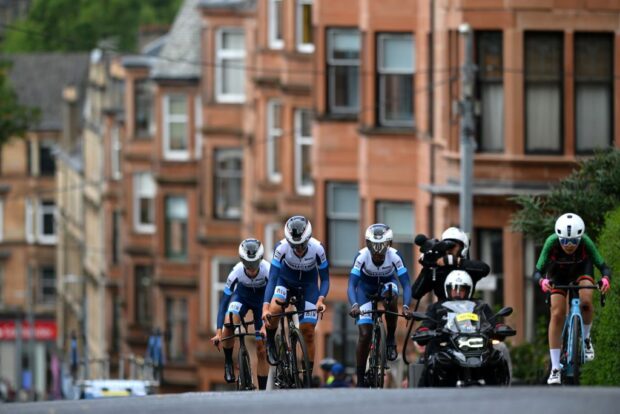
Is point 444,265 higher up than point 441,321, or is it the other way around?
point 444,265

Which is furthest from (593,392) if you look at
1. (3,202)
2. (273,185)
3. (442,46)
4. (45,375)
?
(3,202)

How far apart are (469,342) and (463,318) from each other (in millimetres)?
298

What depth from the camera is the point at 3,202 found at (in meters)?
113

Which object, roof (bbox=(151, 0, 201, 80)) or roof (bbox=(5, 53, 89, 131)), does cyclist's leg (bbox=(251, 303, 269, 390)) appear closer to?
roof (bbox=(151, 0, 201, 80))

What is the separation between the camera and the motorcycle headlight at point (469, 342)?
23.1 meters

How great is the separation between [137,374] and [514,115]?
20.4 m

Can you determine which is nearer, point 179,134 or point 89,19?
point 179,134

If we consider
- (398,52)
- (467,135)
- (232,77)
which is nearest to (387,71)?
(398,52)

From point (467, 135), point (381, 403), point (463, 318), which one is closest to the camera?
point (381, 403)

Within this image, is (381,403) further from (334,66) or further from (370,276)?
(334,66)

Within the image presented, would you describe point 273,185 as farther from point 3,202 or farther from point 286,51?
point 3,202

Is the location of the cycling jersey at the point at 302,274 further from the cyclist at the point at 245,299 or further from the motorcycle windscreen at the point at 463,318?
the motorcycle windscreen at the point at 463,318

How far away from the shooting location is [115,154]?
76.9 m

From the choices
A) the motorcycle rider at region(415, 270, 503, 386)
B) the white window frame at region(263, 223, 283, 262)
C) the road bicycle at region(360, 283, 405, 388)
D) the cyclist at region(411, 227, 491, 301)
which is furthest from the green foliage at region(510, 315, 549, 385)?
the white window frame at region(263, 223, 283, 262)
